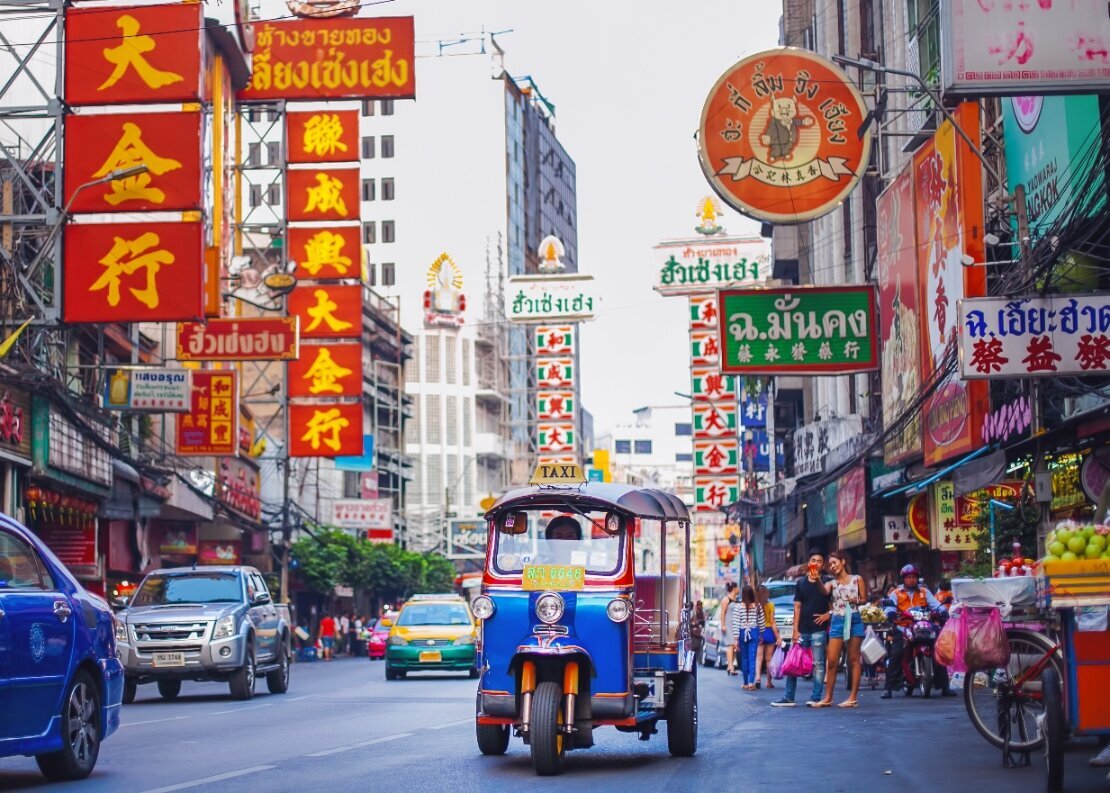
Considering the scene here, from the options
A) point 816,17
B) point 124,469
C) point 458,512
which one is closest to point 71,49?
point 124,469

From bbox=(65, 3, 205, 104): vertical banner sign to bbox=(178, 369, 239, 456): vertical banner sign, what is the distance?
1181cm

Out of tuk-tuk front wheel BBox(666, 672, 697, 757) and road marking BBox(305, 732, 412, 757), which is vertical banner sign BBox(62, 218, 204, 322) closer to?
road marking BBox(305, 732, 412, 757)

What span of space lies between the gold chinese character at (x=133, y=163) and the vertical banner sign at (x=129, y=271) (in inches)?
19.7

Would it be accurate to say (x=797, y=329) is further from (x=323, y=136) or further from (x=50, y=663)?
(x=323, y=136)

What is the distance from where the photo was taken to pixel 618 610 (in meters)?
13.4

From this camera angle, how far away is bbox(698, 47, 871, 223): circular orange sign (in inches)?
997

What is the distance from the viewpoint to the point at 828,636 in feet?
68.5

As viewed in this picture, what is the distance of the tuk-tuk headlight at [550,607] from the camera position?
1336 cm

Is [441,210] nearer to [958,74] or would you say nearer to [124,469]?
[124,469]

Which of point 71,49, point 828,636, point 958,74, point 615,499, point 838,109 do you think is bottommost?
point 828,636

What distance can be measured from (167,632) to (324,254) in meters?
26.6

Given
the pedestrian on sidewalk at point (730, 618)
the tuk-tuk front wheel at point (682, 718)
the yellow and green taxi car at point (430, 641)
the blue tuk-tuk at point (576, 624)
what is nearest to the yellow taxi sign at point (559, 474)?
the blue tuk-tuk at point (576, 624)

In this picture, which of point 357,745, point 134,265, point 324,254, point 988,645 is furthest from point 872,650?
point 324,254

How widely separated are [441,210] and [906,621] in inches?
3706
